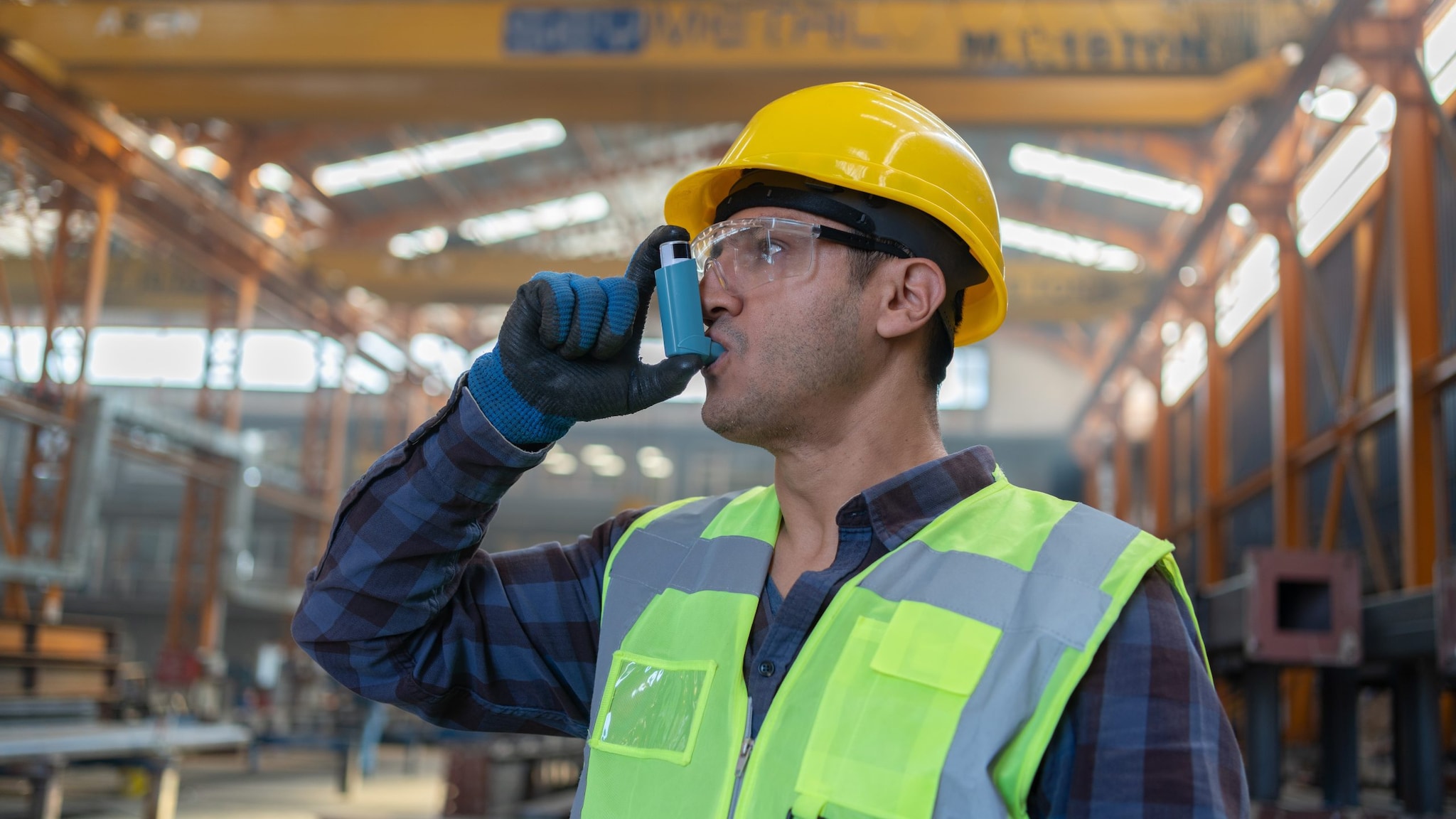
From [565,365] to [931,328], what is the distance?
0.56 metres

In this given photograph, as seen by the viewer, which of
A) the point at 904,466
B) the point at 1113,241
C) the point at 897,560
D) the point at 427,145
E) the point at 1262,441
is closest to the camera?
the point at 897,560

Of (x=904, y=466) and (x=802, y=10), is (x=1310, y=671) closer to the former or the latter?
(x=802, y=10)

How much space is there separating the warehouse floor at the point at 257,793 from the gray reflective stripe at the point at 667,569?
6.54 m

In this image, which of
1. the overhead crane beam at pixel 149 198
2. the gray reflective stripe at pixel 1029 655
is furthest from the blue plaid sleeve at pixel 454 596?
the overhead crane beam at pixel 149 198

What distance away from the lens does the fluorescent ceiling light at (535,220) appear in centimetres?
2016

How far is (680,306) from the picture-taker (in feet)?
5.30

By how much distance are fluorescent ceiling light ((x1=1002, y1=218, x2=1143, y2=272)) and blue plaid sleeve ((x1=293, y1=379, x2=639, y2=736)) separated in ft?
57.4

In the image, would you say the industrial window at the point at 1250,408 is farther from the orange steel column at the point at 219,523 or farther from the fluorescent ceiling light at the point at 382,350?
the fluorescent ceiling light at the point at 382,350

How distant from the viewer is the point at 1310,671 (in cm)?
1020

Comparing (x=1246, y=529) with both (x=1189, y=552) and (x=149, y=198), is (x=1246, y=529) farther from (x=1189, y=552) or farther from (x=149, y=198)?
(x=149, y=198)

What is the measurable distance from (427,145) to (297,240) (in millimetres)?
3258

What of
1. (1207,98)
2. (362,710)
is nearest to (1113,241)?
(1207,98)

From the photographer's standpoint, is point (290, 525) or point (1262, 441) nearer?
point (1262, 441)

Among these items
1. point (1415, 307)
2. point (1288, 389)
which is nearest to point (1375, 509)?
point (1288, 389)
